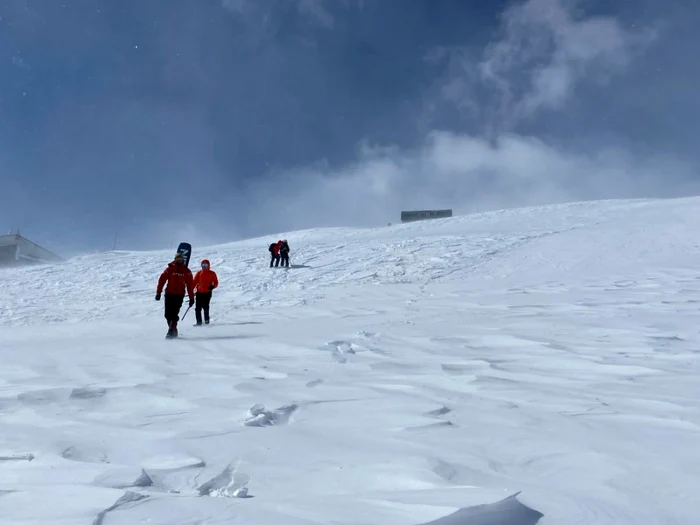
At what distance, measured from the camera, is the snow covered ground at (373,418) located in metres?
2.71

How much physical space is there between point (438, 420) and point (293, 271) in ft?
59.9

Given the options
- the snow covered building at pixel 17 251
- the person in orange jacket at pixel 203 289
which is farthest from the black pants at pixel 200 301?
the snow covered building at pixel 17 251

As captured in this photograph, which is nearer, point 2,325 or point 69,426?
point 69,426

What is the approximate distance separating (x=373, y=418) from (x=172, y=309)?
6.86 meters

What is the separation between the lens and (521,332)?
28.5ft

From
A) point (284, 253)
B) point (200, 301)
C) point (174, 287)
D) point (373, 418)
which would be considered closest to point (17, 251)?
point (284, 253)

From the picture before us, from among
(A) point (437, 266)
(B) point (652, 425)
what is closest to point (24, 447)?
(B) point (652, 425)

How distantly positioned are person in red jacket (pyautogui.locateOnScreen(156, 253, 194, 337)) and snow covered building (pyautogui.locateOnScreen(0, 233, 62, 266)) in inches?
2137

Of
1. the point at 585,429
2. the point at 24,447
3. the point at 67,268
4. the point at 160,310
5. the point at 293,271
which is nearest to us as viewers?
the point at 24,447

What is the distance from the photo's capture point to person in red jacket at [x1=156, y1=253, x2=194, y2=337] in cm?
1013

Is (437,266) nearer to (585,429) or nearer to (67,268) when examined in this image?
(585,429)

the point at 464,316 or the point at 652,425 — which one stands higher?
the point at 464,316

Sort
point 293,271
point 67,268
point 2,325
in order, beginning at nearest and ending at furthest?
point 2,325, point 293,271, point 67,268

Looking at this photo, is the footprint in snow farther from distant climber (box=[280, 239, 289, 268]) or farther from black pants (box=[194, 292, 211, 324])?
distant climber (box=[280, 239, 289, 268])
